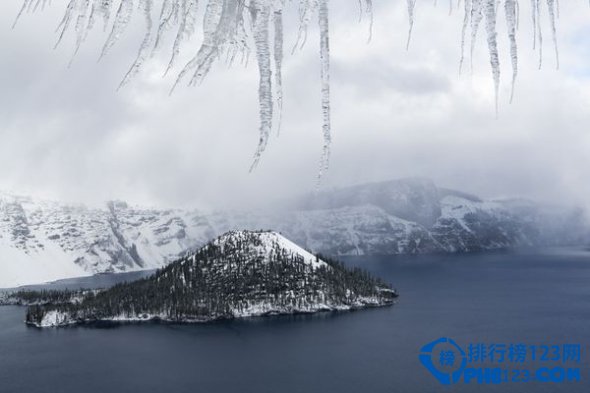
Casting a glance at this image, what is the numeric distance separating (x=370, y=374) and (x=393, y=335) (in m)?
49.7

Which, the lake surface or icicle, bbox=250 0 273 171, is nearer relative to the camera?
icicle, bbox=250 0 273 171

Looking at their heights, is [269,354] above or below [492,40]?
below

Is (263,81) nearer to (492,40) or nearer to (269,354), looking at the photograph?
(492,40)

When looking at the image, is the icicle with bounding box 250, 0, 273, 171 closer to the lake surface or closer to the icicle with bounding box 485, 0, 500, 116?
the icicle with bounding box 485, 0, 500, 116

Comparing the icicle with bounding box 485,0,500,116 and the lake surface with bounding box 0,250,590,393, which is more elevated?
the icicle with bounding box 485,0,500,116

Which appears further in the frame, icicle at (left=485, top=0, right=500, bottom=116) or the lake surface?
the lake surface

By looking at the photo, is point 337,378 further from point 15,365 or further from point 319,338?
point 15,365

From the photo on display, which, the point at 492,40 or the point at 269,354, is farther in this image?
the point at 269,354

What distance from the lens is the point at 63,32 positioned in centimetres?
512

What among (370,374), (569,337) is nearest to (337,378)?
(370,374)

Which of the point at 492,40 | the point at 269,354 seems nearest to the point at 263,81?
the point at 492,40

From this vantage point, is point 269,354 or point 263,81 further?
point 269,354

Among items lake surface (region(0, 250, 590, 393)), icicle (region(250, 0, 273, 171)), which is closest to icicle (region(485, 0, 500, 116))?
icicle (region(250, 0, 273, 171))

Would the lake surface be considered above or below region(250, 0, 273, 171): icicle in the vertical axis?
below
